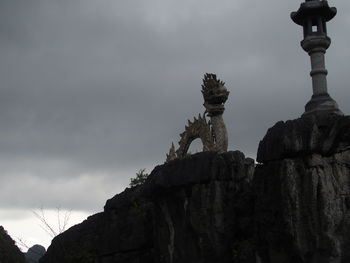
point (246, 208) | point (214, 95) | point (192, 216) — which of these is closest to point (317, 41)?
point (214, 95)

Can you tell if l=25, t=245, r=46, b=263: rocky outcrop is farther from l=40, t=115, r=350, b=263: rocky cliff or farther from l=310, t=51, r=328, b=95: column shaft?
l=310, t=51, r=328, b=95: column shaft

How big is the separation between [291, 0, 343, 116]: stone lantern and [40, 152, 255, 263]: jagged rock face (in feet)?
10.1

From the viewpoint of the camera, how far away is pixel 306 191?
11445 millimetres

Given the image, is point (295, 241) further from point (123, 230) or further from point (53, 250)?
point (53, 250)

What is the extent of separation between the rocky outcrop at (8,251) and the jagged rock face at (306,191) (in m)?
14.0

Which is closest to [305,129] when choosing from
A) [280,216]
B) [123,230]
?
[280,216]

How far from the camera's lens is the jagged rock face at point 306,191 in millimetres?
11258

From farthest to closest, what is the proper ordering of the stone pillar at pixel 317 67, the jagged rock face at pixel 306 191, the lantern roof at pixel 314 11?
the lantern roof at pixel 314 11, the stone pillar at pixel 317 67, the jagged rock face at pixel 306 191

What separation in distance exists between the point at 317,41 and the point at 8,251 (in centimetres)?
1442

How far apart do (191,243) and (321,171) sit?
12.3 feet

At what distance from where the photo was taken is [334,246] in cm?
1106

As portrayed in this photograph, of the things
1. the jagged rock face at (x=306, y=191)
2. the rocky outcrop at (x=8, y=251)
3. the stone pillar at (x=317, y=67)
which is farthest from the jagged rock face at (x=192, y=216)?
the rocky outcrop at (x=8, y=251)

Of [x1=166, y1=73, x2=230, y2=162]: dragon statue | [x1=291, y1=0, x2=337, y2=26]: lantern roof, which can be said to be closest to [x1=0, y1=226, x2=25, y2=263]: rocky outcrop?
[x1=166, y1=73, x2=230, y2=162]: dragon statue

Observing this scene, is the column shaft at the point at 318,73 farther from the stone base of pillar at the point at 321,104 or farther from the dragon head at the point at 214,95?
the dragon head at the point at 214,95
